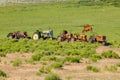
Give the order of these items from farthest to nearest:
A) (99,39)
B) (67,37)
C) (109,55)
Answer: (67,37), (99,39), (109,55)

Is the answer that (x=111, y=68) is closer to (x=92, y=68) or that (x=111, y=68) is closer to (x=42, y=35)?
(x=92, y=68)

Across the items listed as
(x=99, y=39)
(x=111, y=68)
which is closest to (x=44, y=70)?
(x=111, y=68)

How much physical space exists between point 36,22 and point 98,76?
35.3 m

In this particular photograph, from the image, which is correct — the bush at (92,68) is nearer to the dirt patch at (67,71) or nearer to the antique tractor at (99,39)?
the dirt patch at (67,71)

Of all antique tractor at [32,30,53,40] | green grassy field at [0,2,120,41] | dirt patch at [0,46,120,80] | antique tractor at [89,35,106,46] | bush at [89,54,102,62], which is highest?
green grassy field at [0,2,120,41]

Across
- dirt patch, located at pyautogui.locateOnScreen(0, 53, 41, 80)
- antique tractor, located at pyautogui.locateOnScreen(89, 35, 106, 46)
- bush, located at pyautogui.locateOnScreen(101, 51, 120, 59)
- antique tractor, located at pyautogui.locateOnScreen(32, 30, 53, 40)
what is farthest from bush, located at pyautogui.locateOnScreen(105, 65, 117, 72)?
antique tractor, located at pyautogui.locateOnScreen(32, 30, 53, 40)

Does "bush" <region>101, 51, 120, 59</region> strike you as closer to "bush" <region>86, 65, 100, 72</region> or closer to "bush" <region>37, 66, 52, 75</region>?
"bush" <region>86, 65, 100, 72</region>

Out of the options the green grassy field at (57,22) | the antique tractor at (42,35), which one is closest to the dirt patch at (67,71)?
the antique tractor at (42,35)

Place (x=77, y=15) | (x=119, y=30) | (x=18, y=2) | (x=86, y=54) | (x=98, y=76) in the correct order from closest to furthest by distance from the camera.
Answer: (x=98, y=76)
(x=86, y=54)
(x=119, y=30)
(x=77, y=15)
(x=18, y=2)

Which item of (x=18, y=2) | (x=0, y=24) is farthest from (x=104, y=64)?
(x=18, y=2)

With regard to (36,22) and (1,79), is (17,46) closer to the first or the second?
(1,79)

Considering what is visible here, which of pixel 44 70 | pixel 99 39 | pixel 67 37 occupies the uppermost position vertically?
pixel 67 37

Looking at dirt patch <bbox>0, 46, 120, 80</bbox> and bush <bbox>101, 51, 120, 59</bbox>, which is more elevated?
bush <bbox>101, 51, 120, 59</bbox>

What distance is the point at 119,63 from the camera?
26.7 meters
